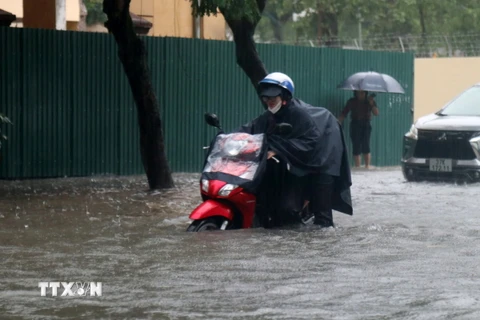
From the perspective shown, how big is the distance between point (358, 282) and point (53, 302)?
2.18 m

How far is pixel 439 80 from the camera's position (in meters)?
30.9

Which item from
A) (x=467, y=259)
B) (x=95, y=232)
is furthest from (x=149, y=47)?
(x=467, y=259)

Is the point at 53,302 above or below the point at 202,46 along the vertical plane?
below

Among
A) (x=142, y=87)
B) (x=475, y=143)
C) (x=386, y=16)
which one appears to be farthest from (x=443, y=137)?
(x=386, y=16)

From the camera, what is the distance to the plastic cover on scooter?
10.5 m

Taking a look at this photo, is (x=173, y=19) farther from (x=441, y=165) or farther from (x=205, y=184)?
(x=205, y=184)

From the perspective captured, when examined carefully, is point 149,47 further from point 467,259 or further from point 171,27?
point 467,259

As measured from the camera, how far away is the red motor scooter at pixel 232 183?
10.5 metres

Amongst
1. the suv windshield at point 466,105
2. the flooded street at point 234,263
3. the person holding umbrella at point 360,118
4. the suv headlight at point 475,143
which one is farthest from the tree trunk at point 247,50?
the person holding umbrella at point 360,118

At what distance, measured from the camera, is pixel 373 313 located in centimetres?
700

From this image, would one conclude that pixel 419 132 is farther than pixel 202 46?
No

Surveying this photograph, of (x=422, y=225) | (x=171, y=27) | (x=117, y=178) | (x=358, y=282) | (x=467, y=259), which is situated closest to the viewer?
(x=358, y=282)

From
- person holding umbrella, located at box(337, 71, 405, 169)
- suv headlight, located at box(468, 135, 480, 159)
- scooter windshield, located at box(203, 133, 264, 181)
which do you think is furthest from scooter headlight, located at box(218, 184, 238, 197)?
person holding umbrella, located at box(337, 71, 405, 169)

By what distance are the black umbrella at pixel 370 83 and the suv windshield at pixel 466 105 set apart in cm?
343
